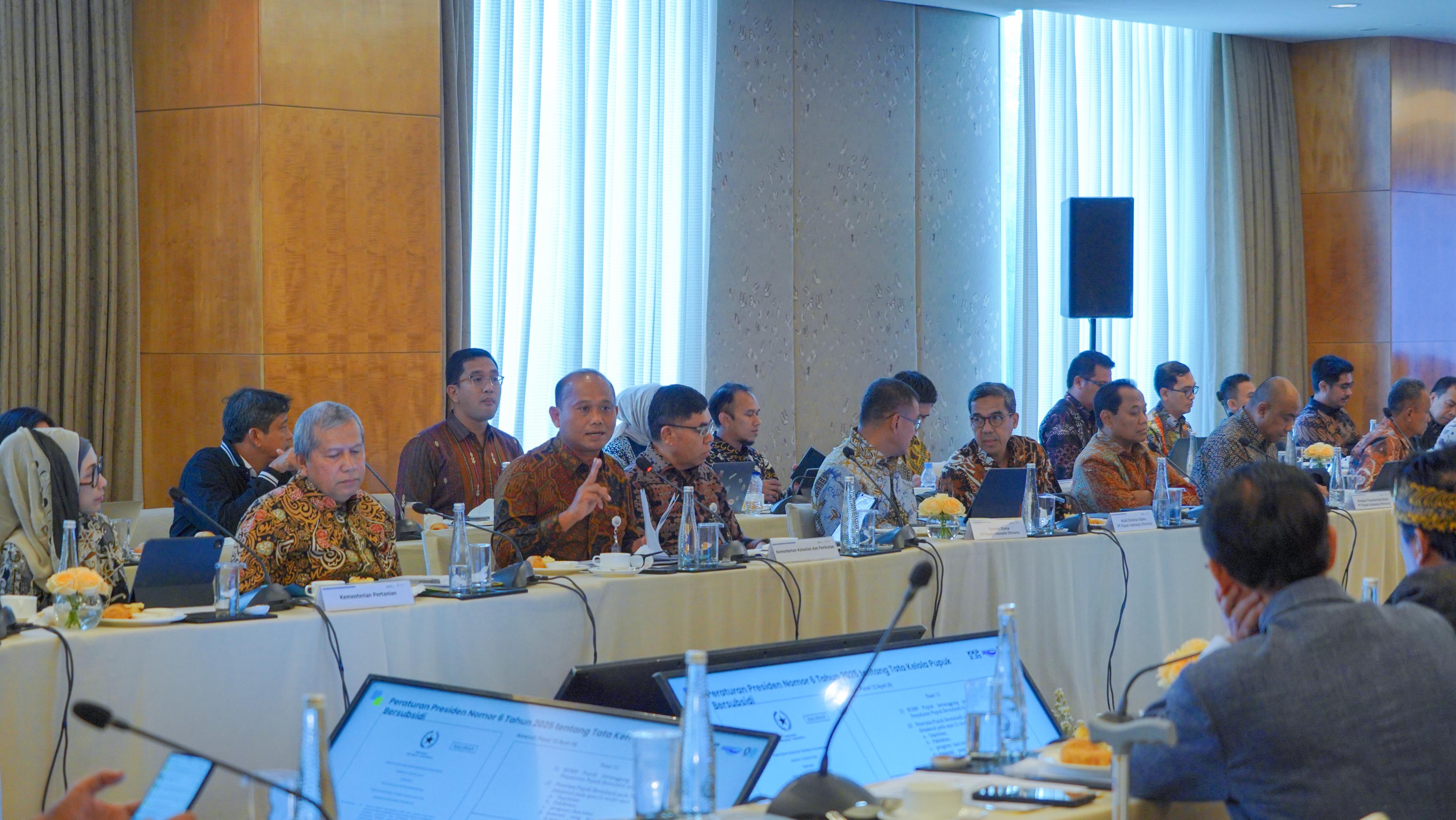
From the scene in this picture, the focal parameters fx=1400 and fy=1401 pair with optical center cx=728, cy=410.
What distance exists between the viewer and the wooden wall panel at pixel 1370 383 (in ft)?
31.9

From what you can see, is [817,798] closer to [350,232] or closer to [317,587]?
[317,587]

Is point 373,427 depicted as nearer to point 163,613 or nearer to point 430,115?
point 430,115

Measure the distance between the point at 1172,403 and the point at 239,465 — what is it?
5111 mm

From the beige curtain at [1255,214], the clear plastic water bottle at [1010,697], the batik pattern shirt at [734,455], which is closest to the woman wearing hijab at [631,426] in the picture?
the batik pattern shirt at [734,455]

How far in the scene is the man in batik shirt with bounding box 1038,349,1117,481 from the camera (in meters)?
7.12

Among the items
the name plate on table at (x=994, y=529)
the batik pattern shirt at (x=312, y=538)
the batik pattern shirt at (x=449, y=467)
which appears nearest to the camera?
the batik pattern shirt at (x=312, y=538)

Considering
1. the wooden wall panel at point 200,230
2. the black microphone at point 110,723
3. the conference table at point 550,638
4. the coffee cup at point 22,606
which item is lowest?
the conference table at point 550,638

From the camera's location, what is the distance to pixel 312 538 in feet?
11.6

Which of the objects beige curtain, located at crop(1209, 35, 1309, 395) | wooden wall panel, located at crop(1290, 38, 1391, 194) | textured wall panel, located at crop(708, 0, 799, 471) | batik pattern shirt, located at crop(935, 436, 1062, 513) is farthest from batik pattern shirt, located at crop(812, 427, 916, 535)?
wooden wall panel, located at crop(1290, 38, 1391, 194)

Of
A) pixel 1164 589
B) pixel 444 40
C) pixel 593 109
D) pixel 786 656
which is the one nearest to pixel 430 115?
pixel 444 40

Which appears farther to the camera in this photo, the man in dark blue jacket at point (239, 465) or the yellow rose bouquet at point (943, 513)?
the man in dark blue jacket at point (239, 465)

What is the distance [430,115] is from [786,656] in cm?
457

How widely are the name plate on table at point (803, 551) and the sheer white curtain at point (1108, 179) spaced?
524cm

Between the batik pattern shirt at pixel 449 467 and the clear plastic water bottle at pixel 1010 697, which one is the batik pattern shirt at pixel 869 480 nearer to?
the batik pattern shirt at pixel 449 467
